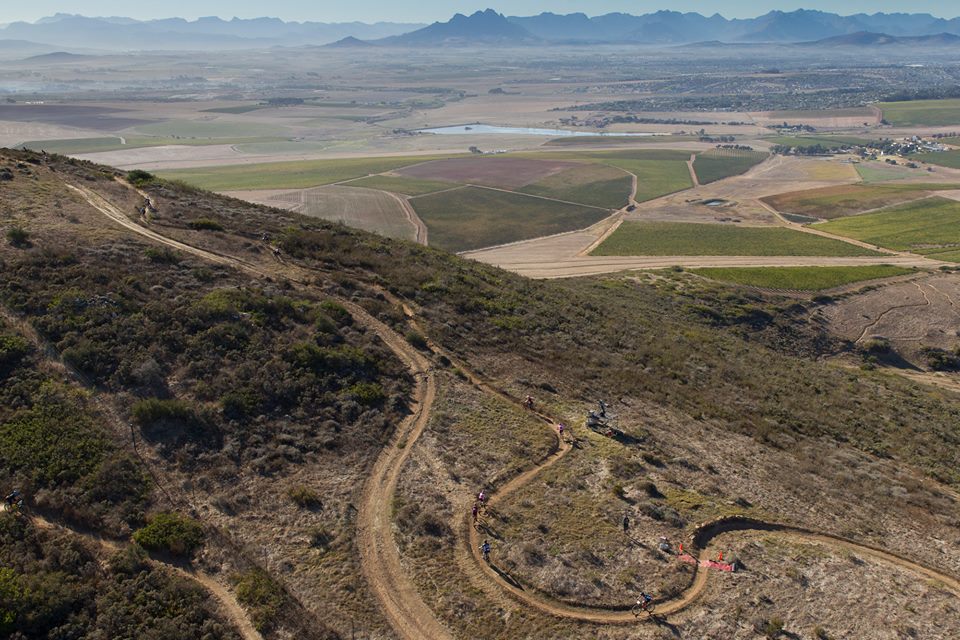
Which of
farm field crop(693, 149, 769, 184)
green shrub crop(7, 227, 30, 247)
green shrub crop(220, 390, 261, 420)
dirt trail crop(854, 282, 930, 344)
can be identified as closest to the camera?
green shrub crop(220, 390, 261, 420)

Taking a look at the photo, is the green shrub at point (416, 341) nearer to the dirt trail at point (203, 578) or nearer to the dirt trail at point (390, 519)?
the dirt trail at point (390, 519)

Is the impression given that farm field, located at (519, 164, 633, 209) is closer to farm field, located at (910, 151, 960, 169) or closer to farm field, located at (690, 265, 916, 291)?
farm field, located at (690, 265, 916, 291)

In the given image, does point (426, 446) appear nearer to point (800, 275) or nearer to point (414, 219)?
point (800, 275)

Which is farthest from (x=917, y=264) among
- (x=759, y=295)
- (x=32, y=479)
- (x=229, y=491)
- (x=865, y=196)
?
(x=32, y=479)

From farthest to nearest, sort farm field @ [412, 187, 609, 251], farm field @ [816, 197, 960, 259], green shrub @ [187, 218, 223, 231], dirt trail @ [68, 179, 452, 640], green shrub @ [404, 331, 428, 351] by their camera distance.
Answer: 1. farm field @ [412, 187, 609, 251]
2. farm field @ [816, 197, 960, 259]
3. green shrub @ [187, 218, 223, 231]
4. green shrub @ [404, 331, 428, 351]
5. dirt trail @ [68, 179, 452, 640]

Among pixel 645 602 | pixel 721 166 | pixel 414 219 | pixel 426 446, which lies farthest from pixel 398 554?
pixel 721 166

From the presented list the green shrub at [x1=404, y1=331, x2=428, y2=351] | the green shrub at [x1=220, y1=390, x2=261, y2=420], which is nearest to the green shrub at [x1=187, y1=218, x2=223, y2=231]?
the green shrub at [x1=404, y1=331, x2=428, y2=351]

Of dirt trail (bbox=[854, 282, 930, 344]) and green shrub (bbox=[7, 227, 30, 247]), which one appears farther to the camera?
dirt trail (bbox=[854, 282, 930, 344])
